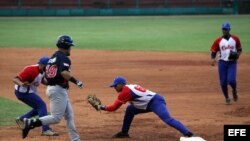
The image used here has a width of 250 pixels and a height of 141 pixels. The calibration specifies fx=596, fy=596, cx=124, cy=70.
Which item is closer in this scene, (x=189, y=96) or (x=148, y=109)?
(x=148, y=109)

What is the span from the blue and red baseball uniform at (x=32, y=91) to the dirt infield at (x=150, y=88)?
518 mm

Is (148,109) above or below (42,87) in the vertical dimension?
above

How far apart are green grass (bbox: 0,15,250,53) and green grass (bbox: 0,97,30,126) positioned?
14.8 metres

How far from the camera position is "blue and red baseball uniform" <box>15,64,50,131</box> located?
12.8 metres

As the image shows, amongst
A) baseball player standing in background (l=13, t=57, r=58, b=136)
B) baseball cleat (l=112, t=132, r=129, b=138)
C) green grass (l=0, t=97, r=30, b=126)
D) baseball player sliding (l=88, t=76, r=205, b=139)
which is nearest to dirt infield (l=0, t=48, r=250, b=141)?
baseball cleat (l=112, t=132, r=129, b=138)

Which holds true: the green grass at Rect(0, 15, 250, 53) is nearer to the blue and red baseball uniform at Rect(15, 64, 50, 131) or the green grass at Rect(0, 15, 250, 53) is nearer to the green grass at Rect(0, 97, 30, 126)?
the green grass at Rect(0, 97, 30, 126)

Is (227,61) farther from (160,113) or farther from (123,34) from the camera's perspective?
(123,34)

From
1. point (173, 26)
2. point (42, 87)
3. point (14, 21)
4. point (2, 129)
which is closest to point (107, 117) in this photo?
point (2, 129)

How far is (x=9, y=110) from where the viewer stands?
51.5 feet

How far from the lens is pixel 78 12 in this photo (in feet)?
189

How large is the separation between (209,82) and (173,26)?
81.5 ft

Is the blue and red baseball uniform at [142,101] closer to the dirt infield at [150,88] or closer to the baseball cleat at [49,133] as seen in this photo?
the dirt infield at [150,88]

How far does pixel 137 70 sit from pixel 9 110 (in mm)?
8625

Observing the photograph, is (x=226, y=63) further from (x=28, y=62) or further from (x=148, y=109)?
(x=28, y=62)
